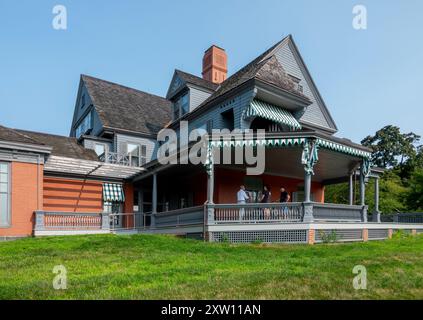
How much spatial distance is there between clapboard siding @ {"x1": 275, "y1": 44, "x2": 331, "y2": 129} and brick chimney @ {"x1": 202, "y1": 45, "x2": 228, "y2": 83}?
8.78 meters

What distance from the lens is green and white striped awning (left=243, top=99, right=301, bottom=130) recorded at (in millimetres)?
19953

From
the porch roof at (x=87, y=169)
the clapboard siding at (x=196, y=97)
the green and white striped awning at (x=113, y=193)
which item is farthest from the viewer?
the clapboard siding at (x=196, y=97)

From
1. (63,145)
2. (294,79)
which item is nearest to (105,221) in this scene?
(63,145)

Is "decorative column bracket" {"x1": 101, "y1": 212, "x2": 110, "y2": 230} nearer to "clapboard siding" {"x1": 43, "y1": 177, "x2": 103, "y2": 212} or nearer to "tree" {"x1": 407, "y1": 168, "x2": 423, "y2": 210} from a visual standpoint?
"clapboard siding" {"x1": 43, "y1": 177, "x2": 103, "y2": 212}

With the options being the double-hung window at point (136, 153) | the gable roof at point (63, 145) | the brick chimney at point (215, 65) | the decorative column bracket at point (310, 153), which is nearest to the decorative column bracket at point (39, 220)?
the gable roof at point (63, 145)

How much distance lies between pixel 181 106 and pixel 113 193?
7.28m

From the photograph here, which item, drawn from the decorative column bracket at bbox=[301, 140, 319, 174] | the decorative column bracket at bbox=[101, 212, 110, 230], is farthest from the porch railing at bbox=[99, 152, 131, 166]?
the decorative column bracket at bbox=[301, 140, 319, 174]

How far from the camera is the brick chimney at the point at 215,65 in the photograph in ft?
108

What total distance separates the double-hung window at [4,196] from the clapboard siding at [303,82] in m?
16.6

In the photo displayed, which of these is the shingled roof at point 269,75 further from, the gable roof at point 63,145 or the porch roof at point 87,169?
the gable roof at point 63,145

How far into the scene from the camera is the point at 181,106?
2612 cm

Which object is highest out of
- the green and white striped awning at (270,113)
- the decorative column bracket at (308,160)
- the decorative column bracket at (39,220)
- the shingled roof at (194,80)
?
the shingled roof at (194,80)

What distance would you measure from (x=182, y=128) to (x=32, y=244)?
13739mm
